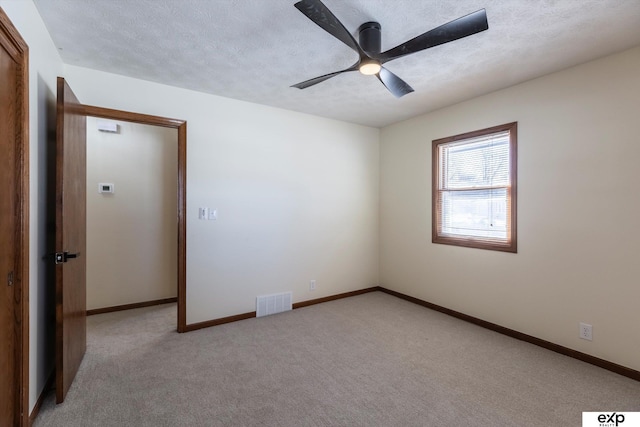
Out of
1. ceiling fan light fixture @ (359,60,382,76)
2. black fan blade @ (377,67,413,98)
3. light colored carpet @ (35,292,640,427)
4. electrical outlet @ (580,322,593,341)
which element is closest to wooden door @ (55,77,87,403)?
light colored carpet @ (35,292,640,427)

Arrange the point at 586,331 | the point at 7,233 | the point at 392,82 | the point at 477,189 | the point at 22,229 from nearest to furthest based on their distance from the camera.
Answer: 1. the point at 7,233
2. the point at 22,229
3. the point at 392,82
4. the point at 586,331
5. the point at 477,189

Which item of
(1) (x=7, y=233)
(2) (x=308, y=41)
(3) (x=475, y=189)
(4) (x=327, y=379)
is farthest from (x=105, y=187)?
(3) (x=475, y=189)

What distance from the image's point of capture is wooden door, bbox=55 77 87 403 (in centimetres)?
194

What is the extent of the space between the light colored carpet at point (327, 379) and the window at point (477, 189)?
1.06 m

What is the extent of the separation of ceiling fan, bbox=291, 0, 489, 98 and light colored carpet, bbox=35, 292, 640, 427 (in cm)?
231

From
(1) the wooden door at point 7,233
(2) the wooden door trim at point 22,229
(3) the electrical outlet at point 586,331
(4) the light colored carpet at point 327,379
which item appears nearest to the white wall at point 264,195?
(4) the light colored carpet at point 327,379

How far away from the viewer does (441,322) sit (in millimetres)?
3387

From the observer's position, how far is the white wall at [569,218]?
7.66ft

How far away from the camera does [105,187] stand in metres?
3.67

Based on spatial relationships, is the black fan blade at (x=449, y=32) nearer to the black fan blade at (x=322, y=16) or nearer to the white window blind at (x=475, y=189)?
the black fan blade at (x=322, y=16)

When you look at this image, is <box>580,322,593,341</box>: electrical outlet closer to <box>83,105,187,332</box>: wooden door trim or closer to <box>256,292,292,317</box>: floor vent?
<box>256,292,292,317</box>: floor vent

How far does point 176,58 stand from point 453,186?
3231mm

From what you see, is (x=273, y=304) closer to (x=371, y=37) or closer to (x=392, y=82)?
(x=392, y=82)

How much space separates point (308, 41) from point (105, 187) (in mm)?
3113
